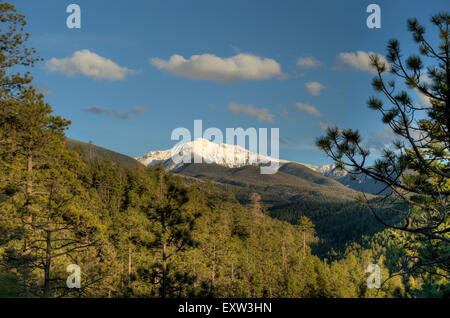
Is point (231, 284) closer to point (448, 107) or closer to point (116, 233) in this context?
point (116, 233)

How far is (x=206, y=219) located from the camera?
37.9 metres

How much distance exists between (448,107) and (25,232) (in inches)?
670

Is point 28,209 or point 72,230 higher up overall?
point 28,209

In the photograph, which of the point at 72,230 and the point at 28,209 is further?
the point at 72,230

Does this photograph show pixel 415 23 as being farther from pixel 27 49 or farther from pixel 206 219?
pixel 206 219

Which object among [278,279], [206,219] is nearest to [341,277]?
[278,279]

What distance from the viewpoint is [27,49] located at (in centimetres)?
1332

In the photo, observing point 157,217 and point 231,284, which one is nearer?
point 157,217

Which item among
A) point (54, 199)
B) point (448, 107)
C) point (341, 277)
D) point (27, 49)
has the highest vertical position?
point (27, 49)

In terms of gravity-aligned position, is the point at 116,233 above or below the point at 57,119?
below
